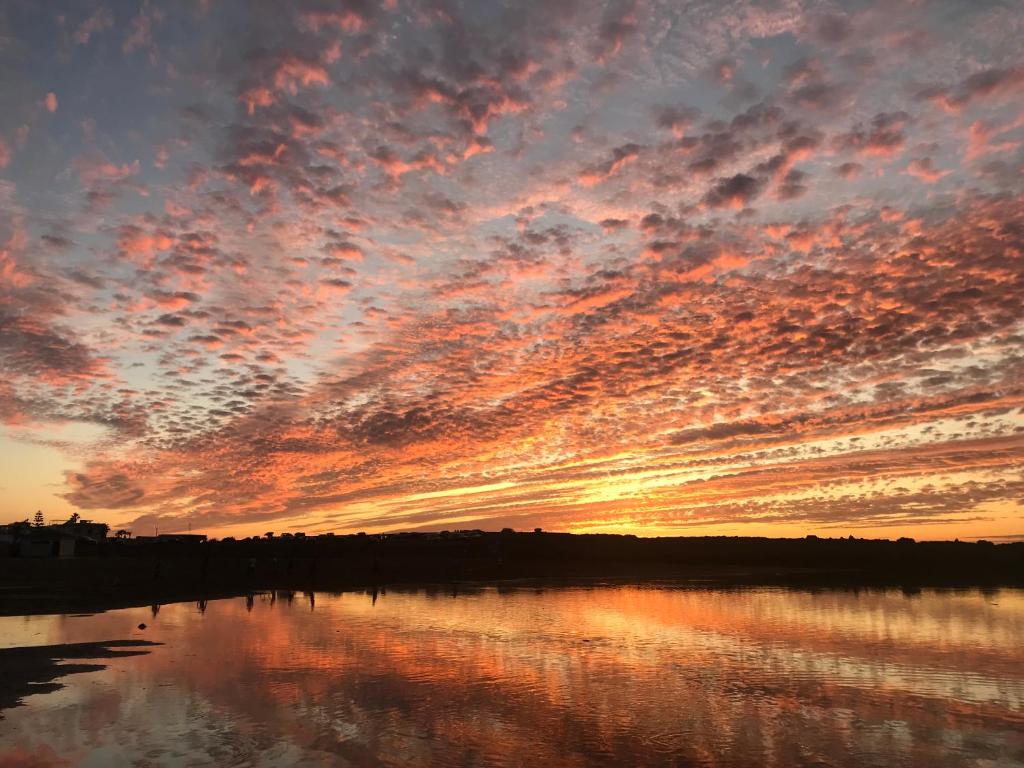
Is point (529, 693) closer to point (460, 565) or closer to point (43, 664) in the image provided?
point (43, 664)

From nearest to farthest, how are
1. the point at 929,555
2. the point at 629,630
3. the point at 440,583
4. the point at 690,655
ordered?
1. the point at 690,655
2. the point at 629,630
3. the point at 440,583
4. the point at 929,555

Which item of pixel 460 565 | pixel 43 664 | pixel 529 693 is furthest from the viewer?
pixel 460 565

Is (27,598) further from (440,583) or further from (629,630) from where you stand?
(629,630)

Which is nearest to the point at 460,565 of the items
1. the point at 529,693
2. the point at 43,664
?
the point at 43,664

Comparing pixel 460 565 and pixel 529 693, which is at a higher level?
pixel 460 565

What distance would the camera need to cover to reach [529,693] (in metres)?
19.7

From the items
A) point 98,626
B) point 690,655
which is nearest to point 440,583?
point 98,626

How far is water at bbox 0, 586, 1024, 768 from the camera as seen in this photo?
47.6ft

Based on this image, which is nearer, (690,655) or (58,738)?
(58,738)

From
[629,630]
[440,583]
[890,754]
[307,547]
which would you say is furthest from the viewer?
[307,547]

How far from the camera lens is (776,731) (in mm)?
16016

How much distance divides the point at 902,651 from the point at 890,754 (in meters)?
14.9

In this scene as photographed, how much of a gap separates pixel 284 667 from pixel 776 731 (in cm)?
1485

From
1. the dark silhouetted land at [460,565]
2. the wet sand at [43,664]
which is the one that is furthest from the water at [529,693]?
the dark silhouetted land at [460,565]
